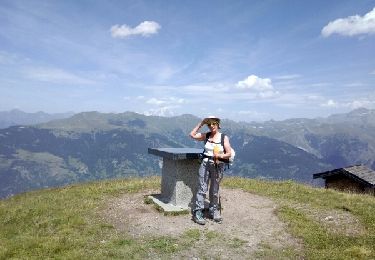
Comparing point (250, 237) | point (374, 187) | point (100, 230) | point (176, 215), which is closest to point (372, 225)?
point (250, 237)

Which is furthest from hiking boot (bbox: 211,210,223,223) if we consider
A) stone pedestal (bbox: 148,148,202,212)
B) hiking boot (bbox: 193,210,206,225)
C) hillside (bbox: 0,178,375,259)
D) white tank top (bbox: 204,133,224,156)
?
white tank top (bbox: 204,133,224,156)

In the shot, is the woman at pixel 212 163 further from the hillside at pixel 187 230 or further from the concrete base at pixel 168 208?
the concrete base at pixel 168 208

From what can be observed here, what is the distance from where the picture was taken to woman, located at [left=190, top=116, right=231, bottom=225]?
14.3 m

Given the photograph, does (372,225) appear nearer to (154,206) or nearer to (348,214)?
(348,214)

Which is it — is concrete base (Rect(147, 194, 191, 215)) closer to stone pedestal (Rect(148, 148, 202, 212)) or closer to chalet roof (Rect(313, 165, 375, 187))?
stone pedestal (Rect(148, 148, 202, 212))

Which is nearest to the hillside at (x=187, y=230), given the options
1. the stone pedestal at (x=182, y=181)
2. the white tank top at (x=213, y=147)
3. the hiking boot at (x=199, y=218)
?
the hiking boot at (x=199, y=218)

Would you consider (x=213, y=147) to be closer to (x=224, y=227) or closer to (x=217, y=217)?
(x=217, y=217)

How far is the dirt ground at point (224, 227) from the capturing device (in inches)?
471

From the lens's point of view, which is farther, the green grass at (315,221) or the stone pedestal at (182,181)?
the stone pedestal at (182,181)

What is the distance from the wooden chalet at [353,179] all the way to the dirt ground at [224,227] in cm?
2292

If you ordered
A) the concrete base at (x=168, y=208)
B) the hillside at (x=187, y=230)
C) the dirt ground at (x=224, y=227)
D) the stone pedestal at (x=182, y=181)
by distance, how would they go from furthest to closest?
the stone pedestal at (x=182, y=181) → the concrete base at (x=168, y=208) → the dirt ground at (x=224, y=227) → the hillside at (x=187, y=230)

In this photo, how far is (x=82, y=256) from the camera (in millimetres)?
11195

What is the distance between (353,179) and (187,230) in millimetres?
30008

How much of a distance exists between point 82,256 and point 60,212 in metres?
5.62
